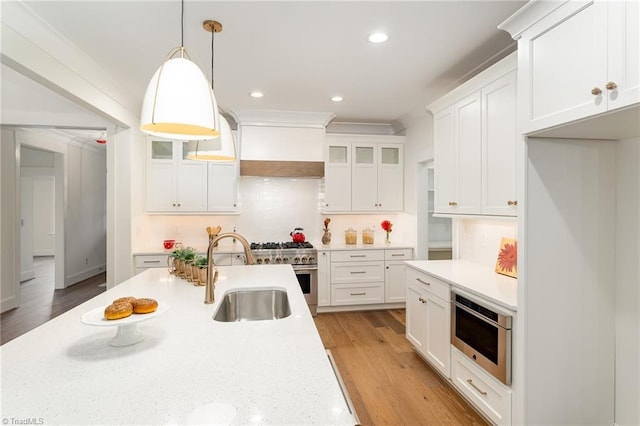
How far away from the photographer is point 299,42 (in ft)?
7.84

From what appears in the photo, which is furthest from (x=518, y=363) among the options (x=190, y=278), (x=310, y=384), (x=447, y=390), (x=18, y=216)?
(x=18, y=216)

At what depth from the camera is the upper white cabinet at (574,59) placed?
1255mm

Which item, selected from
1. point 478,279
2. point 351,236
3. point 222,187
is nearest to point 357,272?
point 351,236

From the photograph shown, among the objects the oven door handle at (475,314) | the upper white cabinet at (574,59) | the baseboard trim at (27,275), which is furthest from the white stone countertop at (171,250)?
the baseboard trim at (27,275)

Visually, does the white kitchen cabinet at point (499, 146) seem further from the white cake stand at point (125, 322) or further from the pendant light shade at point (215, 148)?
the white cake stand at point (125, 322)

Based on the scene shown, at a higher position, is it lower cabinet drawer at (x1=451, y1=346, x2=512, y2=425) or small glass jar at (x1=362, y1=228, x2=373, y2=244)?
small glass jar at (x1=362, y1=228, x2=373, y2=244)

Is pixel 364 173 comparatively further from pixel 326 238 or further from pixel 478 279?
pixel 478 279

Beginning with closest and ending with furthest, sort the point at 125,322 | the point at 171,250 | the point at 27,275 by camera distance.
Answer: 1. the point at 125,322
2. the point at 171,250
3. the point at 27,275

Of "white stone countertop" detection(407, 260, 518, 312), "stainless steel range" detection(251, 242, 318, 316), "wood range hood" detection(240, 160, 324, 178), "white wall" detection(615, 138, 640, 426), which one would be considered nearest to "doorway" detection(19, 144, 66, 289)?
"wood range hood" detection(240, 160, 324, 178)

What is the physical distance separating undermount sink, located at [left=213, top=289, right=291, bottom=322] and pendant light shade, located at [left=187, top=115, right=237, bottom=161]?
0.90m

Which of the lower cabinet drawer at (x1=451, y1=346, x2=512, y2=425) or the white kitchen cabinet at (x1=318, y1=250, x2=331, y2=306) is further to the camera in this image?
the white kitchen cabinet at (x1=318, y1=250, x2=331, y2=306)

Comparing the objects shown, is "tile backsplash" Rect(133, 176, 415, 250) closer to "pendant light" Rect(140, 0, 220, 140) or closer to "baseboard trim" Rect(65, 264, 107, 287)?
"baseboard trim" Rect(65, 264, 107, 287)

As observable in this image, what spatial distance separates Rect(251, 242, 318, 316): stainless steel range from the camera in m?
4.12

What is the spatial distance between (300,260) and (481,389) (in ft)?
8.29
